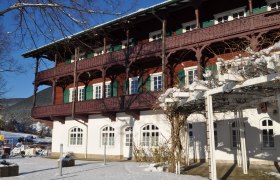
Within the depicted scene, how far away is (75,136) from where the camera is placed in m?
24.0

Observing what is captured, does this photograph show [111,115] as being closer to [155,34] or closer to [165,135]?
[165,135]

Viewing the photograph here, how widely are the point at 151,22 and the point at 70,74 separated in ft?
25.3

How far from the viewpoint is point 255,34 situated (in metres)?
14.8

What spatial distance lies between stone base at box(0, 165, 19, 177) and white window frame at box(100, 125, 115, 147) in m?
10.0

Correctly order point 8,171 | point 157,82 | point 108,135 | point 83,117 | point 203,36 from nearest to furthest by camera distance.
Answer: point 8,171 < point 203,36 < point 157,82 < point 108,135 < point 83,117

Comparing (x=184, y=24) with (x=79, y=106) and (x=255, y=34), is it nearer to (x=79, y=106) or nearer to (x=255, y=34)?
(x=255, y=34)

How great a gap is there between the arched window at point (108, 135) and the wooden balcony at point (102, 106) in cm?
170

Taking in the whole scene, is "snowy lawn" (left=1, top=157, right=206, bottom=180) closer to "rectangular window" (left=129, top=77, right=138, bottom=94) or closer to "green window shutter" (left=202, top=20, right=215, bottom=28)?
"rectangular window" (left=129, top=77, right=138, bottom=94)

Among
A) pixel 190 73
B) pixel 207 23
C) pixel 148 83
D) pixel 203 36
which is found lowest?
pixel 148 83

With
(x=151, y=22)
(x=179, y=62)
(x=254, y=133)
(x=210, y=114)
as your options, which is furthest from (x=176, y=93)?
(x=151, y=22)

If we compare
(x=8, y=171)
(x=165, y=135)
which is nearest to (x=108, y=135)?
(x=165, y=135)

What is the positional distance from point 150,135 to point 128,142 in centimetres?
208

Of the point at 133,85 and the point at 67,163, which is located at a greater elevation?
the point at 133,85

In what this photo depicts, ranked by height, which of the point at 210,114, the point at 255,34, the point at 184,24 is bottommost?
the point at 210,114
